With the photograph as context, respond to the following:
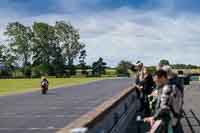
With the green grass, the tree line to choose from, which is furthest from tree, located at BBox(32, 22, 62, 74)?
the green grass

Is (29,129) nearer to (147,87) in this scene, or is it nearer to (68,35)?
(147,87)

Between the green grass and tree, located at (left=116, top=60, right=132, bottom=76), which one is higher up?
tree, located at (left=116, top=60, right=132, bottom=76)

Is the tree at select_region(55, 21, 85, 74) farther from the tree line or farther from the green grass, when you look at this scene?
the green grass

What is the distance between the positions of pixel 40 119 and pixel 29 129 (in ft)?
10.00

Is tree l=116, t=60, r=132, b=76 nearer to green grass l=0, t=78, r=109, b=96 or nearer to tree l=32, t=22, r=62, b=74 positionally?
tree l=32, t=22, r=62, b=74

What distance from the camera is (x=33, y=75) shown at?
13712 cm

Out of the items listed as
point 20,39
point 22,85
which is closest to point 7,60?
point 20,39

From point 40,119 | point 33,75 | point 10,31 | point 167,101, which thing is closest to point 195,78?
point 33,75

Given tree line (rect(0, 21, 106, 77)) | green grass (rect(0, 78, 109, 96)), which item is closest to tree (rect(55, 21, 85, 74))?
tree line (rect(0, 21, 106, 77))

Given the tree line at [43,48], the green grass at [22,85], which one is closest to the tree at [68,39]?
the tree line at [43,48]

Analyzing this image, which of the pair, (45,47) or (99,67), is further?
(99,67)

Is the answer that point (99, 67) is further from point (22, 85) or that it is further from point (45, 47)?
point (22, 85)

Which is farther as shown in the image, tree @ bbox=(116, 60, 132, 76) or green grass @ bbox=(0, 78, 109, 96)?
tree @ bbox=(116, 60, 132, 76)

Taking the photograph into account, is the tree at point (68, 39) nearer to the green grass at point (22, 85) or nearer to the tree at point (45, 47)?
the tree at point (45, 47)
